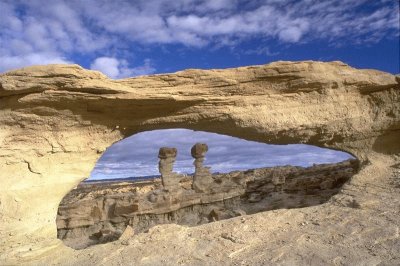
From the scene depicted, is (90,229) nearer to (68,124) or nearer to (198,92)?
(68,124)

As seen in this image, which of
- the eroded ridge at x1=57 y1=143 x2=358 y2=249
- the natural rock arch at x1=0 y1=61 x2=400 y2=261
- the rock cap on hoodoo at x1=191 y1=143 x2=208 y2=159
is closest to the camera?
the natural rock arch at x1=0 y1=61 x2=400 y2=261

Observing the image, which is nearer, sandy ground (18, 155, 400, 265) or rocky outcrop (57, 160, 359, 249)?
sandy ground (18, 155, 400, 265)

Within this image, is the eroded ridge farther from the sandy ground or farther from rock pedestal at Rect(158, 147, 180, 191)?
the sandy ground

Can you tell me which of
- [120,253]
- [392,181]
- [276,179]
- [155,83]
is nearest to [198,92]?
[155,83]

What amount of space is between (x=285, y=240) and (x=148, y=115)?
3610 millimetres

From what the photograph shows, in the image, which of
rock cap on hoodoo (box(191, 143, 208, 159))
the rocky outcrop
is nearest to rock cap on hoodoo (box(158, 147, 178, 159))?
rock cap on hoodoo (box(191, 143, 208, 159))

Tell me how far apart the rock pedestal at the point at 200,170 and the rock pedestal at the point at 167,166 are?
48.9 inches

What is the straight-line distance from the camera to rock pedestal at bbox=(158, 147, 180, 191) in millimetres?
15897

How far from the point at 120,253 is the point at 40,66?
11.6 ft

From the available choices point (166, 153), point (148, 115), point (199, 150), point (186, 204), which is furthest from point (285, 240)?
point (199, 150)

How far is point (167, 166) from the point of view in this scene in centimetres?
1602

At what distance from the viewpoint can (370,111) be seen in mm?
7484

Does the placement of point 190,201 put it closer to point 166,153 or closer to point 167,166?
point 167,166

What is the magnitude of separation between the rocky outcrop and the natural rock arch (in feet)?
16.5
